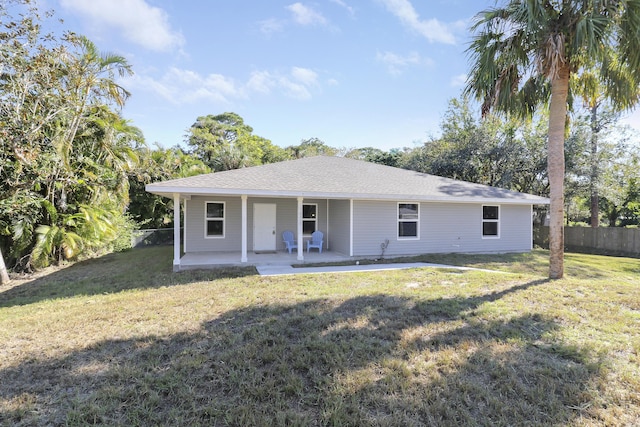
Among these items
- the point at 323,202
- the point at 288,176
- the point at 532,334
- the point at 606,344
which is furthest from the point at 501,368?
the point at 323,202

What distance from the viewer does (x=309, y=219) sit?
13.4 meters

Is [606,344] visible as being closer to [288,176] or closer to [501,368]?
[501,368]

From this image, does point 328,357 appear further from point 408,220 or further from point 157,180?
point 157,180

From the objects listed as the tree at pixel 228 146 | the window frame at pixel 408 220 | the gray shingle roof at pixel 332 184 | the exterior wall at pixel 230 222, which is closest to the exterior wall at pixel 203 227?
the exterior wall at pixel 230 222

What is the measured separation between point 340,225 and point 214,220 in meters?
4.92

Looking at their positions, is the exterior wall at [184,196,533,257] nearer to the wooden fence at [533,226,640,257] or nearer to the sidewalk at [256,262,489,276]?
the sidewalk at [256,262,489,276]

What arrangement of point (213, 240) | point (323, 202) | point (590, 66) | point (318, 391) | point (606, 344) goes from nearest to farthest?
point (318, 391) → point (606, 344) → point (590, 66) → point (213, 240) → point (323, 202)

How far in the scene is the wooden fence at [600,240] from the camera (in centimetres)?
1538

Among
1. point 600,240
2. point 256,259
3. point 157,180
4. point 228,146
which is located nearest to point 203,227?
point 256,259

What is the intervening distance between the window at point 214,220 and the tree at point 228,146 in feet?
26.9

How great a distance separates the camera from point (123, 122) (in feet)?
42.4

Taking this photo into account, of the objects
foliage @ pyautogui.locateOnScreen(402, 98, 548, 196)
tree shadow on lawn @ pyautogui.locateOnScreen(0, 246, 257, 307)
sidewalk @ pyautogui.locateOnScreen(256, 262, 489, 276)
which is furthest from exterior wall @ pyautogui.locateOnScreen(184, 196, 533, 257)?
foliage @ pyautogui.locateOnScreen(402, 98, 548, 196)

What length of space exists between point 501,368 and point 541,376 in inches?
13.8

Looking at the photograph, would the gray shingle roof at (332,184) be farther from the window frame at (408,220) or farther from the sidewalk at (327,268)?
the sidewalk at (327,268)
